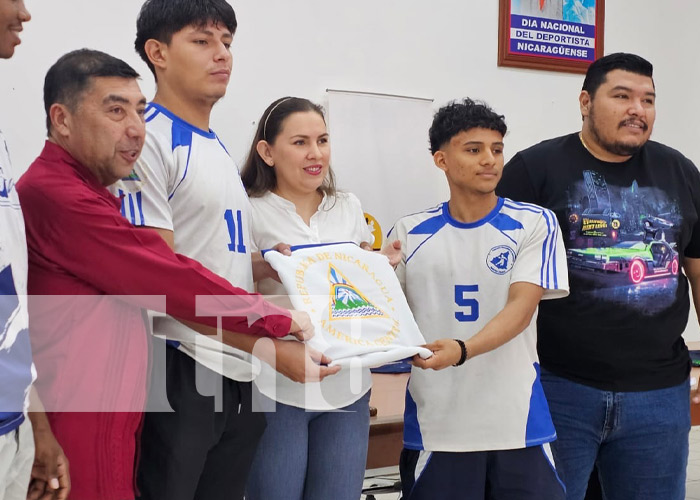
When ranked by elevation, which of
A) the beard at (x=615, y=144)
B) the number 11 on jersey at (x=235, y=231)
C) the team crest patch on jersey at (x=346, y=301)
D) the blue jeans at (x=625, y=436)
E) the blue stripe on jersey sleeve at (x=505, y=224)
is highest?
the beard at (x=615, y=144)

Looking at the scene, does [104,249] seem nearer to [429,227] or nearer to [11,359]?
[11,359]

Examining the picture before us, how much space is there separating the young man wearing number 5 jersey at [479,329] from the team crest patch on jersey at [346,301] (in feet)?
0.56

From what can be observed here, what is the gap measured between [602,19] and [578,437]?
3.27m

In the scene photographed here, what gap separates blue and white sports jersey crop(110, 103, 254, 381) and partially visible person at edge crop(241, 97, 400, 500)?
0.17 meters

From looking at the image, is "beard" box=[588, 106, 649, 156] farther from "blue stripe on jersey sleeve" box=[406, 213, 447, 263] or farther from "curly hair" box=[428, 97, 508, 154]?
"blue stripe on jersey sleeve" box=[406, 213, 447, 263]

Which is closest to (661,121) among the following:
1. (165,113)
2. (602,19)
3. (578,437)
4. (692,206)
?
(602,19)

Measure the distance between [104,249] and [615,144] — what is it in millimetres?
1498

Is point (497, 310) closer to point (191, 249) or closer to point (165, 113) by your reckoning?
point (191, 249)

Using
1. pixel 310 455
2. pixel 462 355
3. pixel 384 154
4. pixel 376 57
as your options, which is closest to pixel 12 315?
pixel 310 455

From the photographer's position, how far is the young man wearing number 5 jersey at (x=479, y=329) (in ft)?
6.28

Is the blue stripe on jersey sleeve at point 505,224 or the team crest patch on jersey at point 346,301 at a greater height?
the blue stripe on jersey sleeve at point 505,224

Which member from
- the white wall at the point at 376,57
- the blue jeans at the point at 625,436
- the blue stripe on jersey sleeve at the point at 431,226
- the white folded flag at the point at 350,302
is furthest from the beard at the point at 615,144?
the white wall at the point at 376,57

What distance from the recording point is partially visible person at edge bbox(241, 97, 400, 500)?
5.95ft

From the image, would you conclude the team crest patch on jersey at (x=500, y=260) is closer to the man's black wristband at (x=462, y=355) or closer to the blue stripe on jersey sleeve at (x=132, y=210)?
the man's black wristband at (x=462, y=355)
